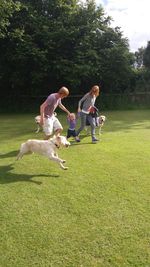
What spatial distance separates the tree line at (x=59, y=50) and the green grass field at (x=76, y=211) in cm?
1594

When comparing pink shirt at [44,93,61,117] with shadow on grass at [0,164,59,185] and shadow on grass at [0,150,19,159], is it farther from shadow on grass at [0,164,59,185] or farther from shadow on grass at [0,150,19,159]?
shadow on grass at [0,164,59,185]

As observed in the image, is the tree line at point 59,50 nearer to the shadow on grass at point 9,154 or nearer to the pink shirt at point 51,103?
the shadow on grass at point 9,154

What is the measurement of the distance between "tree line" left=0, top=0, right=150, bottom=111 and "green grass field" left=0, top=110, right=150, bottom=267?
15.9 m

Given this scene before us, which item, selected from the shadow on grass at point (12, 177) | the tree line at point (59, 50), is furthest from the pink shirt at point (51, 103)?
the tree line at point (59, 50)

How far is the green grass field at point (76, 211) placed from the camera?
13.8 ft

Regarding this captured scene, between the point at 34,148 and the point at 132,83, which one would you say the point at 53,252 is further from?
the point at 132,83

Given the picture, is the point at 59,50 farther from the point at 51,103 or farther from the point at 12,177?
the point at 12,177

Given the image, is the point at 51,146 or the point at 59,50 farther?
the point at 59,50

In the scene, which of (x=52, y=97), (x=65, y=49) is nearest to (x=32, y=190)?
(x=52, y=97)

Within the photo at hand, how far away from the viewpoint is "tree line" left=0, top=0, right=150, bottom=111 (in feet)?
78.8

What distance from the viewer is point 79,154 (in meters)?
9.26

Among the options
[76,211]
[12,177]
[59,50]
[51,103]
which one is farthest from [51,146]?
[59,50]

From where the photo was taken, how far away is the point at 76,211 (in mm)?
5402

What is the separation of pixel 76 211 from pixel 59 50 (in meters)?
21.0
